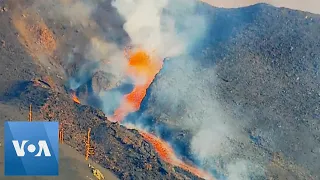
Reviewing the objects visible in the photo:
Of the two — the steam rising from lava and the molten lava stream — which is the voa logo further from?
the steam rising from lava

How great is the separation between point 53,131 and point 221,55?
250ft

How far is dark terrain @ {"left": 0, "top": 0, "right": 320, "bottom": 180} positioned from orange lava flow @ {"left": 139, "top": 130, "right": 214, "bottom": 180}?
1665mm

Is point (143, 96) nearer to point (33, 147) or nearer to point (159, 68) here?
point (159, 68)

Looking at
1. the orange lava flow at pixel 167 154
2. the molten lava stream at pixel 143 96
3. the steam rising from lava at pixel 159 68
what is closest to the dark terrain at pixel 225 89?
the steam rising from lava at pixel 159 68

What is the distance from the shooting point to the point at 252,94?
103625mm

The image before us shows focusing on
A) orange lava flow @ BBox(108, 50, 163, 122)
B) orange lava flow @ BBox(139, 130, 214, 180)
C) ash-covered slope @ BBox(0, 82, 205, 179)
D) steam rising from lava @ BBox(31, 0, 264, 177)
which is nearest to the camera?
ash-covered slope @ BBox(0, 82, 205, 179)

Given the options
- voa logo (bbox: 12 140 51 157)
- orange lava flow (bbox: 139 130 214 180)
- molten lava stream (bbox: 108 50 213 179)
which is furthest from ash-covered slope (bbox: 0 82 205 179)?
voa logo (bbox: 12 140 51 157)

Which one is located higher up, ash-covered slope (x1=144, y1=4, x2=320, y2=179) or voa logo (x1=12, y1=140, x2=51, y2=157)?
ash-covered slope (x1=144, y1=4, x2=320, y2=179)

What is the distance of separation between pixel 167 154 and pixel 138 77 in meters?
27.4

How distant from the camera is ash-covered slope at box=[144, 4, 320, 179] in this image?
90438 millimetres

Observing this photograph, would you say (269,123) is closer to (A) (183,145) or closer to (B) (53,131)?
(A) (183,145)

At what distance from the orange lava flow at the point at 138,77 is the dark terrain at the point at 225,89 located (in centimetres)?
292

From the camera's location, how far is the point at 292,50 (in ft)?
373

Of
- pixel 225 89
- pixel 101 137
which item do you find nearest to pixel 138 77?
pixel 225 89
